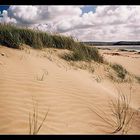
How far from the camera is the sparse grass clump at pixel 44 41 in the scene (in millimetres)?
8188

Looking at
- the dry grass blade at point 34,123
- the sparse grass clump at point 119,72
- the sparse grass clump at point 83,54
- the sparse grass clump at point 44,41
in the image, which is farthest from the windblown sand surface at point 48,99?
the sparse grass clump at point 83,54

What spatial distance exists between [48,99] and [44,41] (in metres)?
5.27

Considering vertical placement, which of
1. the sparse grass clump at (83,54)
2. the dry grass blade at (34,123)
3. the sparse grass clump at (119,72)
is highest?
the sparse grass clump at (83,54)

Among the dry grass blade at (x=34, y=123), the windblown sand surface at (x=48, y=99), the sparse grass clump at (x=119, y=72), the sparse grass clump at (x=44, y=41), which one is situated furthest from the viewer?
the sparse grass clump at (x=119, y=72)

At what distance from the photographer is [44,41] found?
9.80 m

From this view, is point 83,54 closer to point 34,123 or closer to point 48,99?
point 48,99

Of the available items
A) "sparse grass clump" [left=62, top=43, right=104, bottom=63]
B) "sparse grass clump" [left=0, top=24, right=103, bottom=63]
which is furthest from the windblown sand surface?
"sparse grass clump" [left=62, top=43, right=104, bottom=63]

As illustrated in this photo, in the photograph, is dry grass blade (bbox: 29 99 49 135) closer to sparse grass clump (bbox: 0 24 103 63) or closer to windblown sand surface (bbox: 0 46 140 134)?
windblown sand surface (bbox: 0 46 140 134)

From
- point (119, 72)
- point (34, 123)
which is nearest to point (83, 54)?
point (119, 72)

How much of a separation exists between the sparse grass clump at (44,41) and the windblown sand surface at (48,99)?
3.11 ft

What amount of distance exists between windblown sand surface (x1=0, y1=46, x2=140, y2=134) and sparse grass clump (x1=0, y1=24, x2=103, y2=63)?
95 centimetres

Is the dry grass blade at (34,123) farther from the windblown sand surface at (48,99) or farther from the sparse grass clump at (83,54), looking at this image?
the sparse grass clump at (83,54)
